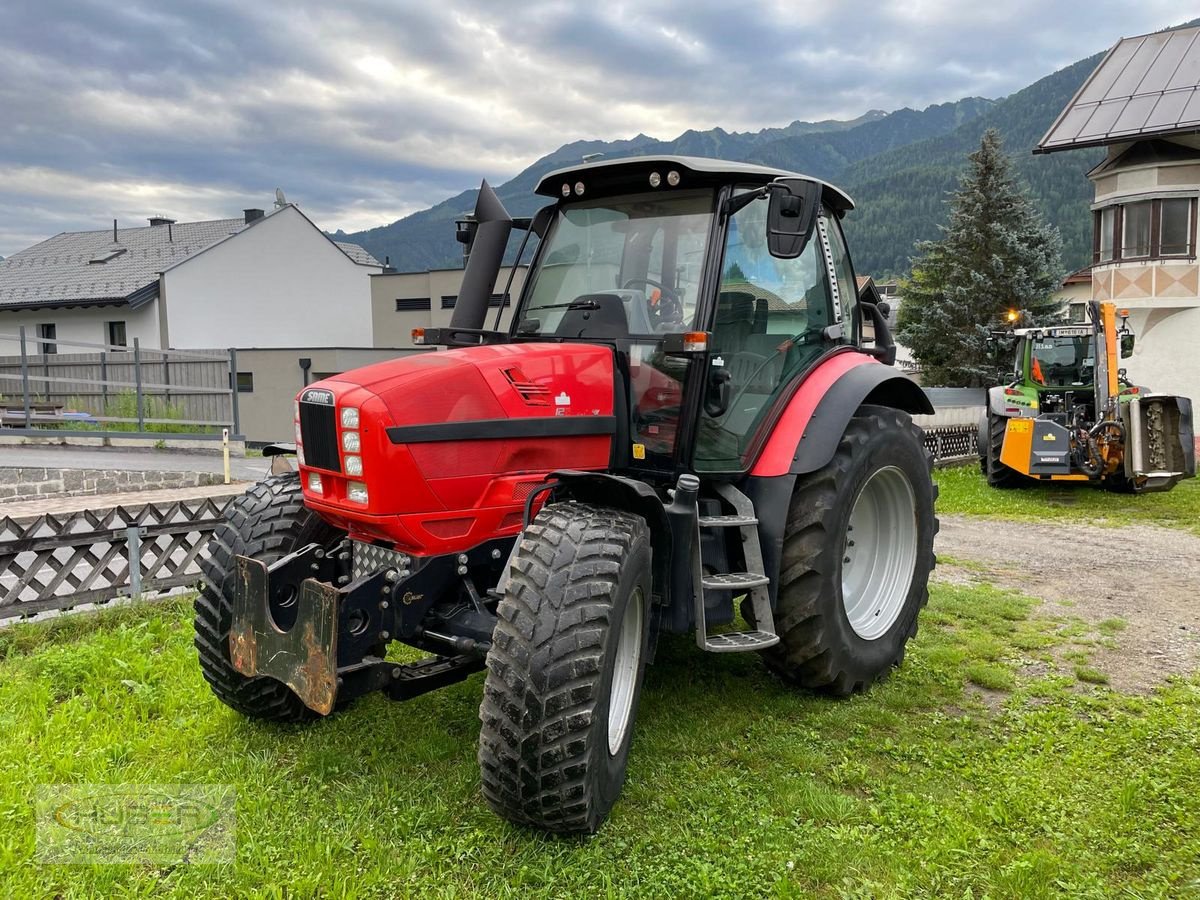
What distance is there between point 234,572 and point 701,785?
2105 millimetres

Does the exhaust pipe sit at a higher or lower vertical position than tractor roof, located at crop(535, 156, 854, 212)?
lower

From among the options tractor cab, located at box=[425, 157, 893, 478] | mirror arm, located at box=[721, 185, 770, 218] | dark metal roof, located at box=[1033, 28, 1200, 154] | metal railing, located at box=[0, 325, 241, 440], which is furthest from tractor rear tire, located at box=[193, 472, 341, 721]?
dark metal roof, located at box=[1033, 28, 1200, 154]

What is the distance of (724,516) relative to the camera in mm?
3979

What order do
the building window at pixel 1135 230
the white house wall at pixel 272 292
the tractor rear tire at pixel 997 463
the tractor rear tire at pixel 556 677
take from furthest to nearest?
the white house wall at pixel 272 292, the building window at pixel 1135 230, the tractor rear tire at pixel 997 463, the tractor rear tire at pixel 556 677

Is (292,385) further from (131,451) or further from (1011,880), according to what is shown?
(1011,880)

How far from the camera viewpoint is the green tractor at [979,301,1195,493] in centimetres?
1074

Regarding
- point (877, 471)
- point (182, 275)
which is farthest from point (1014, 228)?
point (182, 275)

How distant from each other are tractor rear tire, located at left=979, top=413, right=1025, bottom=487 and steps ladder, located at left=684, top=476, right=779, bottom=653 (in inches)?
380

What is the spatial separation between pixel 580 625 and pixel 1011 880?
64.2 inches

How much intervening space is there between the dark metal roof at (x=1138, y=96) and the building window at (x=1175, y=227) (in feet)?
4.38

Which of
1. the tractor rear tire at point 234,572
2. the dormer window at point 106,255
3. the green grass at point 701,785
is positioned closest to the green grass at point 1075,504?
the green grass at point 701,785

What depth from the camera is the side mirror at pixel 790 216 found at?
3.53m

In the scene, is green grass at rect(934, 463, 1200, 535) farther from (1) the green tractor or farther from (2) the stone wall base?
(2) the stone wall base

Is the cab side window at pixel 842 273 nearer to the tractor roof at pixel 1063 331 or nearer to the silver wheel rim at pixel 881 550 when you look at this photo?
the silver wheel rim at pixel 881 550
